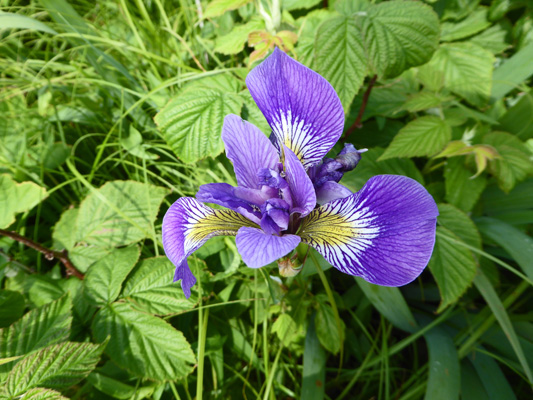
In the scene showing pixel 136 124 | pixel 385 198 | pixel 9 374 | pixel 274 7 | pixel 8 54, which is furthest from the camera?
pixel 8 54

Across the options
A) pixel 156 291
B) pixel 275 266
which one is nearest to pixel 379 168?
pixel 275 266

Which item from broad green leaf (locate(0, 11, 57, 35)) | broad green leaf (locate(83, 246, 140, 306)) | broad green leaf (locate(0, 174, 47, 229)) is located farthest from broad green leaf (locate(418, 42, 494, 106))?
broad green leaf (locate(0, 174, 47, 229))

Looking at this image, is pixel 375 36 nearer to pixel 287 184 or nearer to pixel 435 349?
pixel 287 184

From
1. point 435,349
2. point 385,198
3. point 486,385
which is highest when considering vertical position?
point 385,198

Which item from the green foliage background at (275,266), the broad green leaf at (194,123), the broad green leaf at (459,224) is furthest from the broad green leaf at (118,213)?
the broad green leaf at (459,224)

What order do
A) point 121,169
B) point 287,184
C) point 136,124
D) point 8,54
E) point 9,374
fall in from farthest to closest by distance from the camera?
1. point 8,54
2. point 121,169
3. point 136,124
4. point 9,374
5. point 287,184

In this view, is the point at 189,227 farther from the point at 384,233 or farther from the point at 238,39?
the point at 238,39

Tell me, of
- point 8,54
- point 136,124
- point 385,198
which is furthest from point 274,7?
point 8,54

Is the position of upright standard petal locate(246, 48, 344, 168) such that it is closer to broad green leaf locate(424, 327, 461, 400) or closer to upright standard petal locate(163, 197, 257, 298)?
upright standard petal locate(163, 197, 257, 298)
